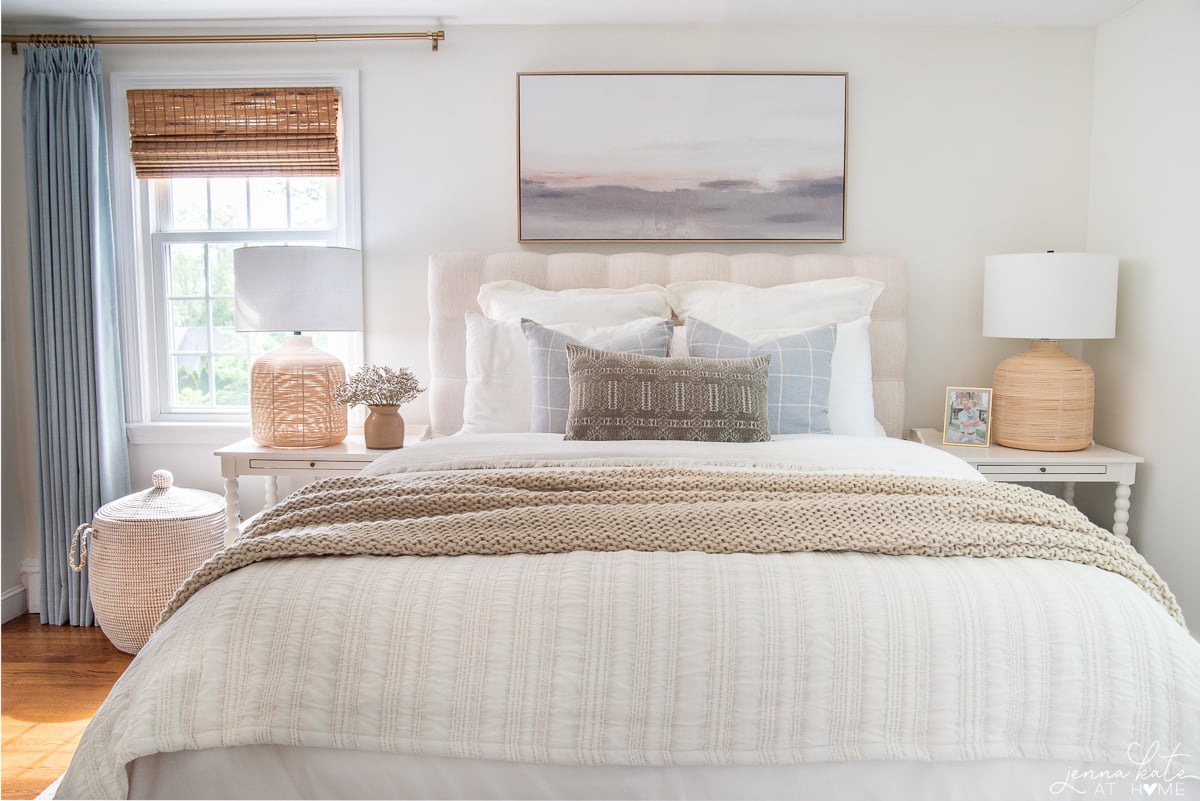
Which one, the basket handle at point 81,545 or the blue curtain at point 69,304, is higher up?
the blue curtain at point 69,304

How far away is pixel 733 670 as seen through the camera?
4.05ft

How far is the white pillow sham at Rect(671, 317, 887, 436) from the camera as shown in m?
2.68

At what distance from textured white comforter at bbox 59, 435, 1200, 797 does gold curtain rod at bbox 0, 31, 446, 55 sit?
2616 millimetres

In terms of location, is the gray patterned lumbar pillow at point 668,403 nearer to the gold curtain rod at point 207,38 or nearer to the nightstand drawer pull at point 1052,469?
the nightstand drawer pull at point 1052,469

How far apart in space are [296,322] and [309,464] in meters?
0.53

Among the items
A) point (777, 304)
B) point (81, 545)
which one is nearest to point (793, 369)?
point (777, 304)

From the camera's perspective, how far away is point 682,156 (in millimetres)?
3279

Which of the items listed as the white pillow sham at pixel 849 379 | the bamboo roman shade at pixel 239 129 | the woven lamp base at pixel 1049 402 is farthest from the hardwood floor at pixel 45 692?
the woven lamp base at pixel 1049 402

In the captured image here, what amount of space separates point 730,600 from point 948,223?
8.46 feet

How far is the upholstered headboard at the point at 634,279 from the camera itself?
10.5ft

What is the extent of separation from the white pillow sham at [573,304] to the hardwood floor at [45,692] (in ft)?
6.09

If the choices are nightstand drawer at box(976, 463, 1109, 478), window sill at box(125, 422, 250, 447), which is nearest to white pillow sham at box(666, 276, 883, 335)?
nightstand drawer at box(976, 463, 1109, 478)

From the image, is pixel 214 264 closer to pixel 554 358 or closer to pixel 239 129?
pixel 239 129

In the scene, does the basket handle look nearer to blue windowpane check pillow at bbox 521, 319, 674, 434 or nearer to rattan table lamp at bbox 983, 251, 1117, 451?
blue windowpane check pillow at bbox 521, 319, 674, 434
